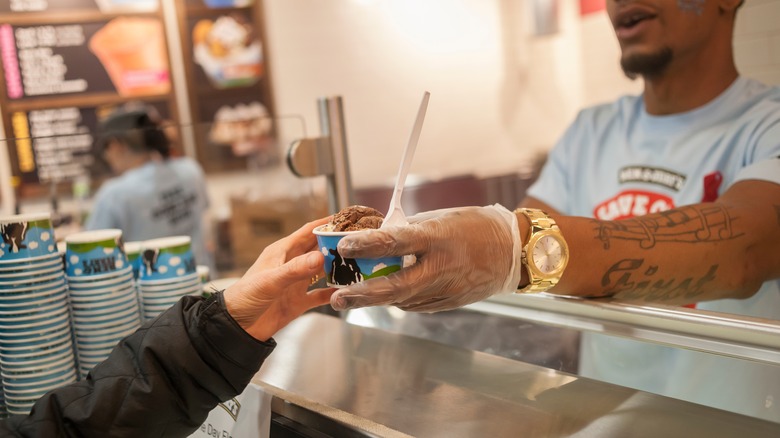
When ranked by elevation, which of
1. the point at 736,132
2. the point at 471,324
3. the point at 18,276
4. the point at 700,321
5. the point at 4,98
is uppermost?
the point at 4,98

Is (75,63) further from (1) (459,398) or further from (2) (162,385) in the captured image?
(1) (459,398)

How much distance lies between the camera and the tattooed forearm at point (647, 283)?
1.15m

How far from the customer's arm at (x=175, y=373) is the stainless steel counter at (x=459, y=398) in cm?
11

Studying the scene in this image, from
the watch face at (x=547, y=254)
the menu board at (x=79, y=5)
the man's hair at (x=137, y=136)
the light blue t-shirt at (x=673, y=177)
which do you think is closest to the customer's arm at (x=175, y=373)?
the watch face at (x=547, y=254)

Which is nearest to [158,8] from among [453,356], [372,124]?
[372,124]

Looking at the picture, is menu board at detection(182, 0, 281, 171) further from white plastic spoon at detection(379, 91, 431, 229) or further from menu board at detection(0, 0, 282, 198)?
white plastic spoon at detection(379, 91, 431, 229)

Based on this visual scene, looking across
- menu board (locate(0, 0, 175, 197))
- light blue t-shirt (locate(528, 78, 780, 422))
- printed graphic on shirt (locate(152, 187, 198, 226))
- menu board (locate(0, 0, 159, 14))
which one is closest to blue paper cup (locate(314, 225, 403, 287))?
light blue t-shirt (locate(528, 78, 780, 422))

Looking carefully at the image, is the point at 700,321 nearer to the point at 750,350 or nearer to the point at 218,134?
the point at 750,350

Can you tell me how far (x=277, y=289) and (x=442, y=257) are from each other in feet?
0.80

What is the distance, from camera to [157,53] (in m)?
4.26

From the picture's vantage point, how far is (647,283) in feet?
3.91

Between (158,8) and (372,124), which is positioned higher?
(158,8)

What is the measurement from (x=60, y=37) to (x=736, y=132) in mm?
3805

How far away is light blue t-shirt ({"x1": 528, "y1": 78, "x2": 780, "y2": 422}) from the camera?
4.38ft
